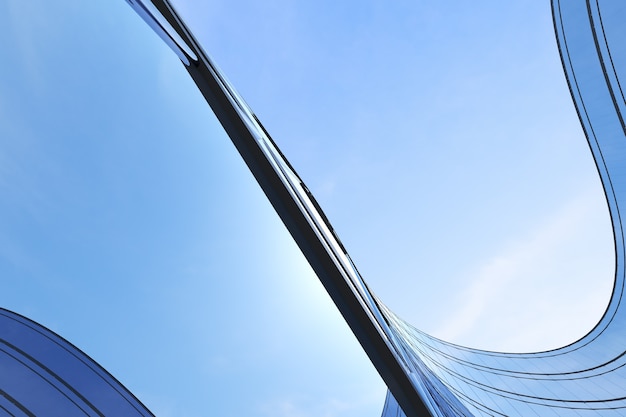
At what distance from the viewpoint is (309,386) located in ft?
39.6

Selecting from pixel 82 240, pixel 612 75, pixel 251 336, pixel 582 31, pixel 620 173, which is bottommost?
pixel 251 336

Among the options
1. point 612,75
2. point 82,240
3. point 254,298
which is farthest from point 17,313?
point 612,75

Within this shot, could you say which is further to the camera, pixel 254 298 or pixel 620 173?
pixel 620 173

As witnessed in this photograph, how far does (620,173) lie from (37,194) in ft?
62.2

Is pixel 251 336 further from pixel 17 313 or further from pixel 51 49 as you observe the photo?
pixel 51 49

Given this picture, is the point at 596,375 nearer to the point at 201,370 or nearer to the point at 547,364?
the point at 547,364

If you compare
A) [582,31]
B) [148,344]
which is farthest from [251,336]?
[582,31]

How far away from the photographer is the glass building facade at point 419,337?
11.7 feet

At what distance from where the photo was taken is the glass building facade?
140 inches

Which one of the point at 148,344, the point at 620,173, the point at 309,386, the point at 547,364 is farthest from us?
the point at 547,364

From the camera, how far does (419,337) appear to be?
949 inches

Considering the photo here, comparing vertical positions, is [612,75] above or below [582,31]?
below

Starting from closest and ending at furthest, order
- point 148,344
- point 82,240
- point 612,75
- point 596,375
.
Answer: point 82,240
point 148,344
point 612,75
point 596,375

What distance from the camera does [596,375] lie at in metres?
17.0
